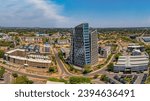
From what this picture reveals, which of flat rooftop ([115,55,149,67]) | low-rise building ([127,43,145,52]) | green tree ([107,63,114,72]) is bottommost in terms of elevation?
green tree ([107,63,114,72])

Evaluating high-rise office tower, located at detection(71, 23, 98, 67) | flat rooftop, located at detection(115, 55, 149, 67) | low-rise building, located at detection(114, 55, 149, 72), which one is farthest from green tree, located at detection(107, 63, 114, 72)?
high-rise office tower, located at detection(71, 23, 98, 67)

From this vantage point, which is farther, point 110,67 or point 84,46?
point 84,46

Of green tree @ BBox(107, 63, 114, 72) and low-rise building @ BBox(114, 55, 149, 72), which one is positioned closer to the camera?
green tree @ BBox(107, 63, 114, 72)

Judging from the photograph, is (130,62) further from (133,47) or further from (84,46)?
(133,47)

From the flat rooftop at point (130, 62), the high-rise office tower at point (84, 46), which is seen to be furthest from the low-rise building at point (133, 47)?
the high-rise office tower at point (84, 46)

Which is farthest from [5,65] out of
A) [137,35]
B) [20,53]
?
[137,35]

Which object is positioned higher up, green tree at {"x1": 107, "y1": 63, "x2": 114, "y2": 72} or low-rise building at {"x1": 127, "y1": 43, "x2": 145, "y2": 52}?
low-rise building at {"x1": 127, "y1": 43, "x2": 145, "y2": 52}

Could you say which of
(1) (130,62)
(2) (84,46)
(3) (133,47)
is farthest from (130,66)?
(3) (133,47)

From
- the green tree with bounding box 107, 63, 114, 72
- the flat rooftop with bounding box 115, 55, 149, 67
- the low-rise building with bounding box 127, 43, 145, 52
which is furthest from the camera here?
the low-rise building with bounding box 127, 43, 145, 52

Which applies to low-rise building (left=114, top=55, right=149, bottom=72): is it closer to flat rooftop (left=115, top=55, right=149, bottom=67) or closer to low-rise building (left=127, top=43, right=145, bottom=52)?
flat rooftop (left=115, top=55, right=149, bottom=67)
